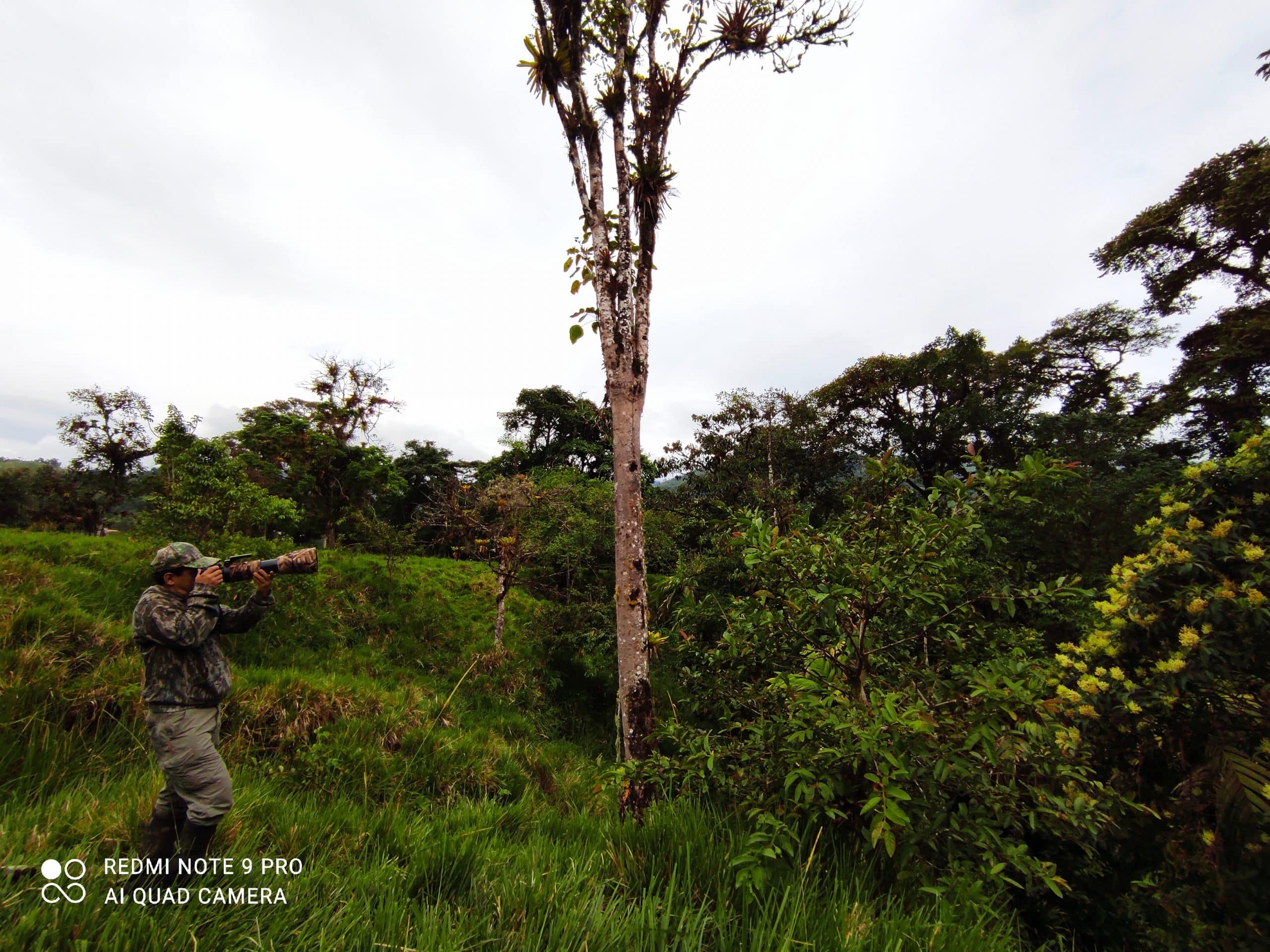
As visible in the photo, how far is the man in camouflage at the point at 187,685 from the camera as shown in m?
2.58

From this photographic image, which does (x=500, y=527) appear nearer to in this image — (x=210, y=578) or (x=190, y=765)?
(x=210, y=578)

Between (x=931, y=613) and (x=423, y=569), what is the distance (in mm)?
13410

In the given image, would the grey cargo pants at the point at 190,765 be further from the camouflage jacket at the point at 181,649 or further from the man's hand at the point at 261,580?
the man's hand at the point at 261,580

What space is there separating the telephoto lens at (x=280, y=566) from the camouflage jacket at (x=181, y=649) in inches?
6.4

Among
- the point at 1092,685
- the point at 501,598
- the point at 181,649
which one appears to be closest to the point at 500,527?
the point at 501,598

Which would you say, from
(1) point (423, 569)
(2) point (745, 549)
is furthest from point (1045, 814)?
(1) point (423, 569)

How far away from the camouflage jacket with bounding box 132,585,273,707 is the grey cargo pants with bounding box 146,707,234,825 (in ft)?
0.27

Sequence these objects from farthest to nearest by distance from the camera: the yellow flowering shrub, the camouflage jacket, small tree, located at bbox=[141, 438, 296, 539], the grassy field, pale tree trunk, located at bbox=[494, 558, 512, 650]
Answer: pale tree trunk, located at bbox=[494, 558, 512, 650] < small tree, located at bbox=[141, 438, 296, 539] < the camouflage jacket < the yellow flowering shrub < the grassy field

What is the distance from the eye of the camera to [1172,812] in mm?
2791

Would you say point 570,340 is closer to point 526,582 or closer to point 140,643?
point 140,643

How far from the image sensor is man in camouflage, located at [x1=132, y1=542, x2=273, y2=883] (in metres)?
2.58

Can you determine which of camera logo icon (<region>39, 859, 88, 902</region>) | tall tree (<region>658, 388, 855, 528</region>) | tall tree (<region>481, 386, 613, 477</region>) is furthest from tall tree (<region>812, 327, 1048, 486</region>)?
camera logo icon (<region>39, 859, 88, 902</region>)

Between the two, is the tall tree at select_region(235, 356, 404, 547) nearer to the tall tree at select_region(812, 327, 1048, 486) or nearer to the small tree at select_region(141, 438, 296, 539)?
the small tree at select_region(141, 438, 296, 539)

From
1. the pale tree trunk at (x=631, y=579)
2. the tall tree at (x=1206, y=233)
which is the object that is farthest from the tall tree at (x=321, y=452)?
the tall tree at (x=1206, y=233)
